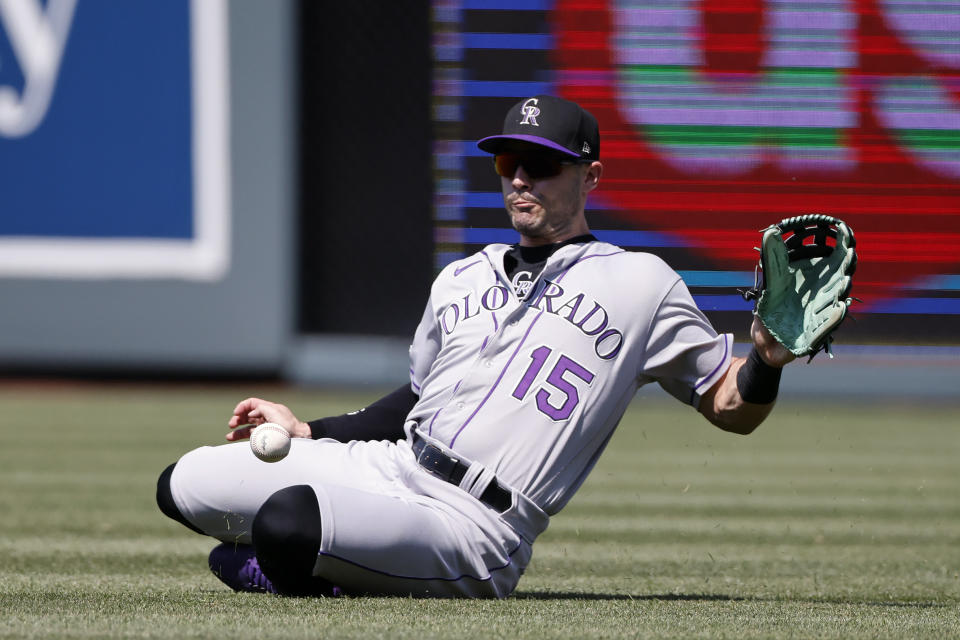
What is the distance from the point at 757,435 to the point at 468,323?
668 cm

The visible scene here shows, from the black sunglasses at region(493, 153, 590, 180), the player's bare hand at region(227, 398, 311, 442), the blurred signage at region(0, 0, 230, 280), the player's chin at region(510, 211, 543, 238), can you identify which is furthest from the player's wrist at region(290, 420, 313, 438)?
the blurred signage at region(0, 0, 230, 280)

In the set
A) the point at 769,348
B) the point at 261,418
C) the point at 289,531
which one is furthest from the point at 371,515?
the point at 769,348

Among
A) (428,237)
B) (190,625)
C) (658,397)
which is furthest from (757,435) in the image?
(190,625)

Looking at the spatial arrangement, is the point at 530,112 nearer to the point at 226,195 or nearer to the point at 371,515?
the point at 371,515

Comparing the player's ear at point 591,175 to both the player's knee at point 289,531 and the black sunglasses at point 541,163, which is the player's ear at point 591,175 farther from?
the player's knee at point 289,531

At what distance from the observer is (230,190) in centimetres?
1320

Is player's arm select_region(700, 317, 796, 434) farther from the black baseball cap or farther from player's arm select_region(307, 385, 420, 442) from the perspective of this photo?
player's arm select_region(307, 385, 420, 442)

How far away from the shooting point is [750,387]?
3496mm

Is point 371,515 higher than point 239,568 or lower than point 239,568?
higher

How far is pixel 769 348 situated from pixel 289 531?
3.71 feet

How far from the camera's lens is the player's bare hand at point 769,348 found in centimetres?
342

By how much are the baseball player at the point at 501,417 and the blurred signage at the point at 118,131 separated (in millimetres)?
9516

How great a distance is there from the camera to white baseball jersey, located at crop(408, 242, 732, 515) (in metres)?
3.59

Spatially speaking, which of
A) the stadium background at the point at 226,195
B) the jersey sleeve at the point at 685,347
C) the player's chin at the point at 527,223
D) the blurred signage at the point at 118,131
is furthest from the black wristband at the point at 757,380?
the blurred signage at the point at 118,131
